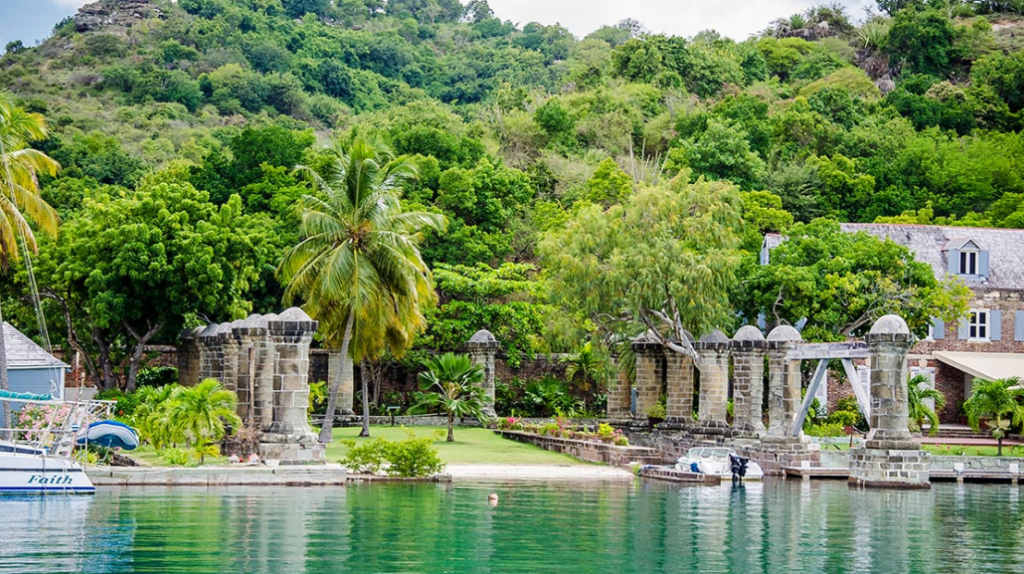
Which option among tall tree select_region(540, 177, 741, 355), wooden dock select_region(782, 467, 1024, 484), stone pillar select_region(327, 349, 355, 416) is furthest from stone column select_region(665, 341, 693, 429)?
stone pillar select_region(327, 349, 355, 416)

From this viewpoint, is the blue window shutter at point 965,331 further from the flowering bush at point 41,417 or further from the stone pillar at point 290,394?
the flowering bush at point 41,417

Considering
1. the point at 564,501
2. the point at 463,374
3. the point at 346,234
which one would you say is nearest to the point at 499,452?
the point at 463,374

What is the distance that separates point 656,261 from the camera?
3875 cm

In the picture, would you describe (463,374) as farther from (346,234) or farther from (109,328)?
(109,328)

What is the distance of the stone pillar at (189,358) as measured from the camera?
4050cm

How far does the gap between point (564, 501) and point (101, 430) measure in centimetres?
982

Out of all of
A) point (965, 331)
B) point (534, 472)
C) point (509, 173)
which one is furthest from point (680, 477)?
point (509, 173)

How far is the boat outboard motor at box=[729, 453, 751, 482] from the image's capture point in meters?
33.3

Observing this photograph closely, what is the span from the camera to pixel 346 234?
35750 mm

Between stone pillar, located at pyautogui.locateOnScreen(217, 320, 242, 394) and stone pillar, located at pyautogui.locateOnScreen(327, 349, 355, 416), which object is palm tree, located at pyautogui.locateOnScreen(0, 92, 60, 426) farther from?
stone pillar, located at pyautogui.locateOnScreen(327, 349, 355, 416)

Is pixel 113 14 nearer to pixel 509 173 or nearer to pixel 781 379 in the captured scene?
pixel 509 173

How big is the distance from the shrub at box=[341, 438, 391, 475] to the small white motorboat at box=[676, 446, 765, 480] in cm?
833

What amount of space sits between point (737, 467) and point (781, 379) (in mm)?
4307

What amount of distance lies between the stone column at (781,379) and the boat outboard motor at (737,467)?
3.10m
